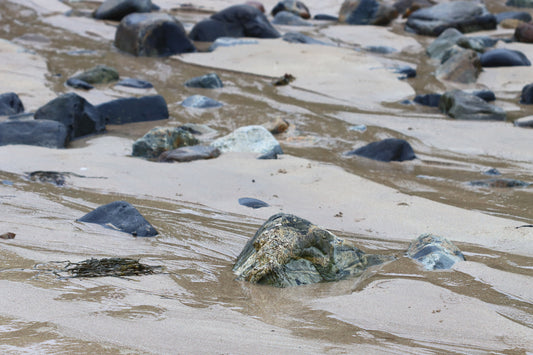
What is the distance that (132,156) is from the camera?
504 centimetres

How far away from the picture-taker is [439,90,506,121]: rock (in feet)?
21.7

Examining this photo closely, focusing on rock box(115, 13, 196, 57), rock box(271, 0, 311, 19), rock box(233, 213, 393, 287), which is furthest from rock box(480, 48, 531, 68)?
rock box(233, 213, 393, 287)

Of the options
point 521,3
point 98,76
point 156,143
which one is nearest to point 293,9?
point 521,3

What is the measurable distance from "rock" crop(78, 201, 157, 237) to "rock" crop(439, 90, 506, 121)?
15.0ft

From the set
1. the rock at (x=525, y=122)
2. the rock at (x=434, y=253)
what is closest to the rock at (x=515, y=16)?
the rock at (x=525, y=122)

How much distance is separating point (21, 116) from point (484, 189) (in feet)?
14.4

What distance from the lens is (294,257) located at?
2.60 m

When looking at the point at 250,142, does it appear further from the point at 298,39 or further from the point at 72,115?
the point at 298,39

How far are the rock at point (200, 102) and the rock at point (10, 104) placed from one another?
1.76m

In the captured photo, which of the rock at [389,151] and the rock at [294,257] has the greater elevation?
the rock at [294,257]

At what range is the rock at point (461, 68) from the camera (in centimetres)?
837

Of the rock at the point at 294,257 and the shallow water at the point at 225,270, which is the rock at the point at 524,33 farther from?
the rock at the point at 294,257

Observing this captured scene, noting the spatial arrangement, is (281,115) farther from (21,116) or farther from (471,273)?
(471,273)

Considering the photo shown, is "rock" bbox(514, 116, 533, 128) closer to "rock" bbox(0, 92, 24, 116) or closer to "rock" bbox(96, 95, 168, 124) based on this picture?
"rock" bbox(96, 95, 168, 124)
